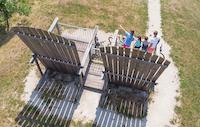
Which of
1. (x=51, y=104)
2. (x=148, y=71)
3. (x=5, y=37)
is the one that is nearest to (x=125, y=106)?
(x=148, y=71)

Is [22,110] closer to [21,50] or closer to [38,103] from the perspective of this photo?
[38,103]

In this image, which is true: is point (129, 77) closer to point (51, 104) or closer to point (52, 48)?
point (52, 48)

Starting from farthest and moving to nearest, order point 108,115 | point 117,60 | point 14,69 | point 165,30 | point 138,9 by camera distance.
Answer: point 138,9, point 165,30, point 14,69, point 108,115, point 117,60

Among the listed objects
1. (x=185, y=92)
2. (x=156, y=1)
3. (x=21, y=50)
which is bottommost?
(x=185, y=92)

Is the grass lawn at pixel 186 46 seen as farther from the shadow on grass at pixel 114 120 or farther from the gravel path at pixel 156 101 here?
the shadow on grass at pixel 114 120

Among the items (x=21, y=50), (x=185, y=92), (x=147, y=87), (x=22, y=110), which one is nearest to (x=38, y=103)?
(x=22, y=110)

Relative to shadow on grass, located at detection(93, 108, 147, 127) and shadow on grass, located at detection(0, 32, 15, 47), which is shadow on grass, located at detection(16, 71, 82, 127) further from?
shadow on grass, located at detection(0, 32, 15, 47)
